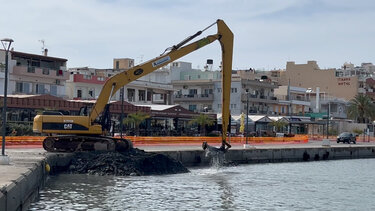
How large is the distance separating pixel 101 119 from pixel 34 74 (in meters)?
40.1

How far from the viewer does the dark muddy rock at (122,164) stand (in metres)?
36.8

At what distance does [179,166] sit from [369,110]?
8475cm

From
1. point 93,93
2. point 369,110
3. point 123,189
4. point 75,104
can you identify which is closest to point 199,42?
point 123,189

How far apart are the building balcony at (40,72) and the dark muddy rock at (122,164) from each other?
4002 centimetres

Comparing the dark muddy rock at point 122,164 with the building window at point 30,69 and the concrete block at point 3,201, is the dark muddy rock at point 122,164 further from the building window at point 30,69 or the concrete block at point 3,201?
the building window at point 30,69

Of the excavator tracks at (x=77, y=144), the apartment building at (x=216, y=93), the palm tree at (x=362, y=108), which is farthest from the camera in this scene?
the palm tree at (x=362, y=108)

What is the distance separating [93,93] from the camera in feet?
290

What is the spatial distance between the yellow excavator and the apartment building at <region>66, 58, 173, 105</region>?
37.9m

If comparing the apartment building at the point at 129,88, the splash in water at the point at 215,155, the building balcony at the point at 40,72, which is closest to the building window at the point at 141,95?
the apartment building at the point at 129,88

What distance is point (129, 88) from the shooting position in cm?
9306

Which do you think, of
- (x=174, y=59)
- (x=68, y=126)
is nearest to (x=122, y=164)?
(x=68, y=126)

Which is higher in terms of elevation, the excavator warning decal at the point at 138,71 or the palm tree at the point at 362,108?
the palm tree at the point at 362,108

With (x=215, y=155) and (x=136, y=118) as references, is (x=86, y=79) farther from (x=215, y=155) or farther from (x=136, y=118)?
(x=215, y=155)

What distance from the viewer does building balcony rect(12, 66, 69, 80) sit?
76125 millimetres
